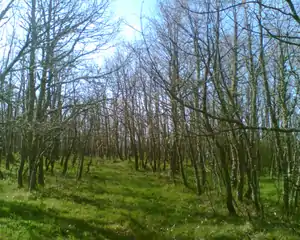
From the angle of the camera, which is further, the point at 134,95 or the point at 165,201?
the point at 134,95

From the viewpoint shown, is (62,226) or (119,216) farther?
(119,216)

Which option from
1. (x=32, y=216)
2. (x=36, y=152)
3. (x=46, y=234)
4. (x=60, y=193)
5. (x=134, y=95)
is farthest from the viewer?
(x=134, y=95)

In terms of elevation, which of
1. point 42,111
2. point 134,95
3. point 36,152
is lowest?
point 36,152

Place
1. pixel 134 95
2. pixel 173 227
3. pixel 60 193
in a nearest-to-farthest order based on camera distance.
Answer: pixel 173 227 → pixel 60 193 → pixel 134 95

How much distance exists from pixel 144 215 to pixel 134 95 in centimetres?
2185

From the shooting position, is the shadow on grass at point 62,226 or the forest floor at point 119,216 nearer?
the shadow on grass at point 62,226

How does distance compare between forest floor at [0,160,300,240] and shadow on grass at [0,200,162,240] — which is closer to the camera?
shadow on grass at [0,200,162,240]

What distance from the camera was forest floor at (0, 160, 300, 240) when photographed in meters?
8.09

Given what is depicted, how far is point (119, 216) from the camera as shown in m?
10.4

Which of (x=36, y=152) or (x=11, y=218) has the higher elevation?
(x=36, y=152)

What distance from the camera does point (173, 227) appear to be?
9953 millimetres

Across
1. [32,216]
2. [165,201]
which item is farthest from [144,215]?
[32,216]

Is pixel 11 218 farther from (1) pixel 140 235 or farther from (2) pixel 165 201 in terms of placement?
(2) pixel 165 201

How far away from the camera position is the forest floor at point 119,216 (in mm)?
8094
